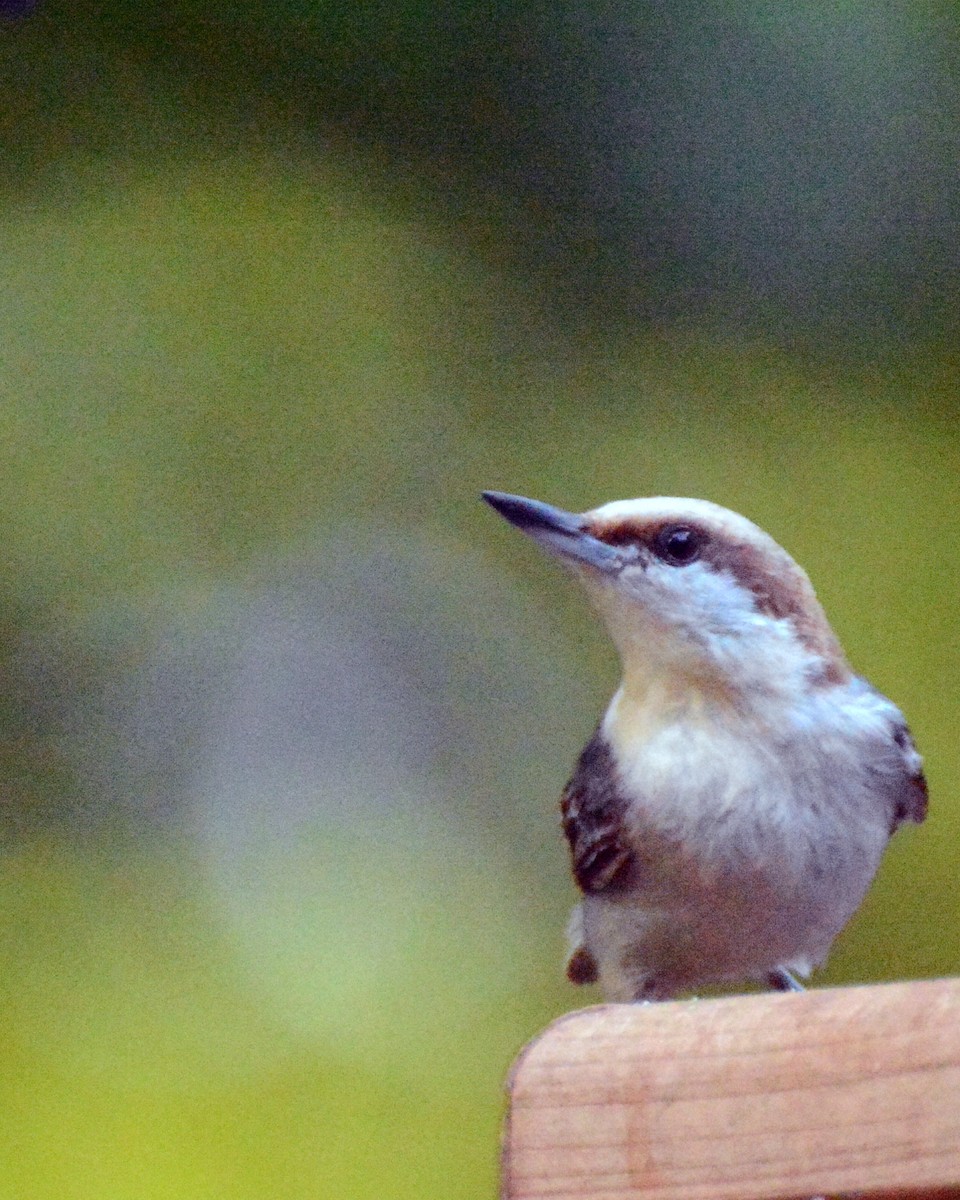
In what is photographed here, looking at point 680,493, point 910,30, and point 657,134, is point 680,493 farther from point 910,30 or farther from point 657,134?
point 910,30

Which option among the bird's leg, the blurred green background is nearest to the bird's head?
the bird's leg

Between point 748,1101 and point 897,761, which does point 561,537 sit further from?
point 748,1101

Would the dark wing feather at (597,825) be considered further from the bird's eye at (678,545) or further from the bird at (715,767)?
the bird's eye at (678,545)

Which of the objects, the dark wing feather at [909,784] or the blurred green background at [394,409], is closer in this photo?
the dark wing feather at [909,784]

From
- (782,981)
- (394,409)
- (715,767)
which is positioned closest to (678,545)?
(715,767)

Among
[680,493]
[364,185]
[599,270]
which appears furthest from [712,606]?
[364,185]

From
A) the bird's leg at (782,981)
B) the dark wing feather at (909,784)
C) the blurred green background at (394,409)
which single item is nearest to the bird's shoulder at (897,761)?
the dark wing feather at (909,784)
